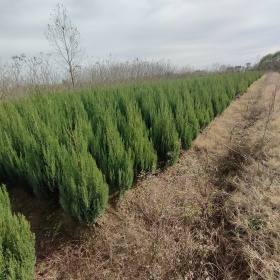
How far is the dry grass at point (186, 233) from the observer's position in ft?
7.60

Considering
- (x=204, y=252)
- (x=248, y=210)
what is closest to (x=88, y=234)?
(x=204, y=252)

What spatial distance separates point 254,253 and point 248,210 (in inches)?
28.4

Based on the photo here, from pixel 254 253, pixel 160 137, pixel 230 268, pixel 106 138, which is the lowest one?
pixel 230 268

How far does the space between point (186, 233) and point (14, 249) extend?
1867 millimetres

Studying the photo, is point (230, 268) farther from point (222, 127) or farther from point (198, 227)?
point (222, 127)

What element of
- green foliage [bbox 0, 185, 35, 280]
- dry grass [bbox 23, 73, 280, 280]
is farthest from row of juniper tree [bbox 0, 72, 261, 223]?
green foliage [bbox 0, 185, 35, 280]

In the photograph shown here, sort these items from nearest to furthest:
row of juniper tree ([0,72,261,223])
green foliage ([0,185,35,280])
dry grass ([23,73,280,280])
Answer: green foliage ([0,185,35,280]), dry grass ([23,73,280,280]), row of juniper tree ([0,72,261,223])

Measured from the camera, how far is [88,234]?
268 centimetres

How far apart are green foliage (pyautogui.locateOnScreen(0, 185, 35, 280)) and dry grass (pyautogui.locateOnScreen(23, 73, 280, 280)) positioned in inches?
25.2

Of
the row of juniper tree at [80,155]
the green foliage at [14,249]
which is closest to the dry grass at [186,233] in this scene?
the row of juniper tree at [80,155]

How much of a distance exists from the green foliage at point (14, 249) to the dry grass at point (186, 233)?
639 mm

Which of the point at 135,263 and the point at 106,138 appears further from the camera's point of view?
the point at 106,138

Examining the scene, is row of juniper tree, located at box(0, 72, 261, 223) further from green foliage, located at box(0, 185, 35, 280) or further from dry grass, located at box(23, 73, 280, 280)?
green foliage, located at box(0, 185, 35, 280)

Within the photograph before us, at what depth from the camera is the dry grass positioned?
2316 mm
